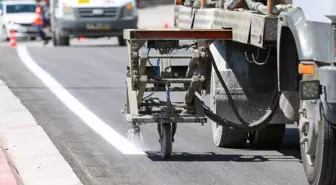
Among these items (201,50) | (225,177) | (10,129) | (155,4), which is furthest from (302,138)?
(155,4)

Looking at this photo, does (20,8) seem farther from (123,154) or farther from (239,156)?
(239,156)

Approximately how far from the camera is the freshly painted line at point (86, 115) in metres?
10.6

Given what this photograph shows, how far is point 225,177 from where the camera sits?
8.91 m

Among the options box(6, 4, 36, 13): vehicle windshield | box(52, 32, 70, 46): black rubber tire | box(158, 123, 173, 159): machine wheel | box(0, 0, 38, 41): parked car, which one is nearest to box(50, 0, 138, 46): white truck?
box(52, 32, 70, 46): black rubber tire

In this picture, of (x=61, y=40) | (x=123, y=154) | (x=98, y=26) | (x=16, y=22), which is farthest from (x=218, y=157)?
(x=16, y=22)

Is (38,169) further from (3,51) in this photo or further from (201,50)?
(3,51)

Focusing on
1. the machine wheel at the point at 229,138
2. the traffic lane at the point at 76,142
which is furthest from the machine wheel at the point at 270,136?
the traffic lane at the point at 76,142

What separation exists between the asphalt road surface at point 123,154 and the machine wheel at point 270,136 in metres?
0.14

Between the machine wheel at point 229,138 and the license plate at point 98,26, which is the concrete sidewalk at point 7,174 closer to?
the machine wheel at point 229,138

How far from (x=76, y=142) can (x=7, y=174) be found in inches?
104

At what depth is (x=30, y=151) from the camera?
32.6 ft

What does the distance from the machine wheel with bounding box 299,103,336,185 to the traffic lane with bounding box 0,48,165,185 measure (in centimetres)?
144

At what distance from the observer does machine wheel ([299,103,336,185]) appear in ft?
24.3

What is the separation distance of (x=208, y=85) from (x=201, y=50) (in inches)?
25.5
